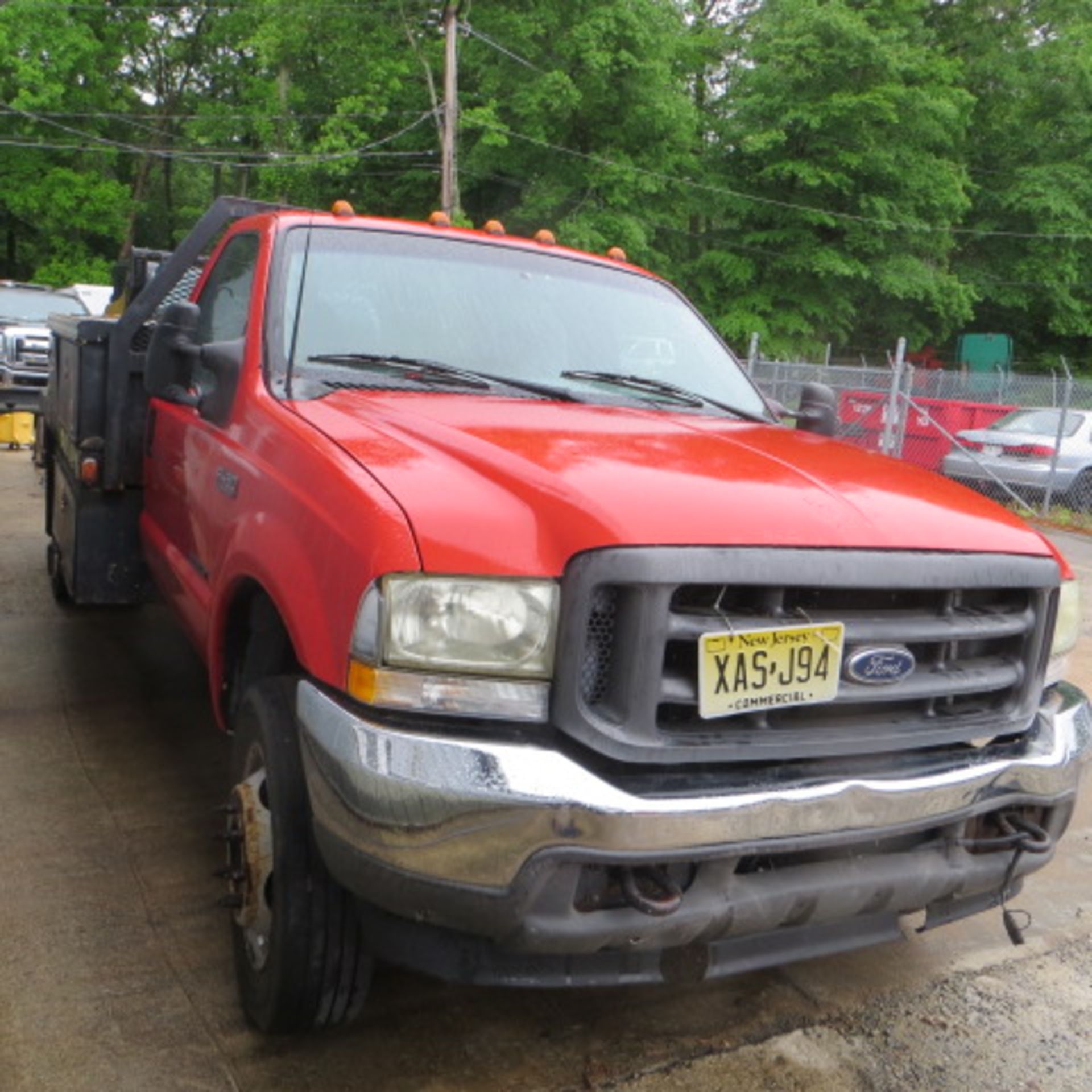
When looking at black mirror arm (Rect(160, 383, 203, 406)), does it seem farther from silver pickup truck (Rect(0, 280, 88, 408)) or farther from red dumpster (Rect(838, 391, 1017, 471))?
red dumpster (Rect(838, 391, 1017, 471))

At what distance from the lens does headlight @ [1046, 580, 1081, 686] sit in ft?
8.72

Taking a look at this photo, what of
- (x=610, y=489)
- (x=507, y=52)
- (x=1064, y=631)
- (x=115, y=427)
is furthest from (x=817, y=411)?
(x=507, y=52)

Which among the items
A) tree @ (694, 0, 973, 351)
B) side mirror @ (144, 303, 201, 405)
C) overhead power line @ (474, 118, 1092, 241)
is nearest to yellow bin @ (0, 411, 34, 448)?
side mirror @ (144, 303, 201, 405)

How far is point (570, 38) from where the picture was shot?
26.2 m

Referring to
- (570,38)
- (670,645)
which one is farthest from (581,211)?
(670,645)

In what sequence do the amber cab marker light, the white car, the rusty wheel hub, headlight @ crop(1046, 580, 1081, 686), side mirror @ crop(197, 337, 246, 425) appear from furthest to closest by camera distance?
the white car → the amber cab marker light → side mirror @ crop(197, 337, 246, 425) → headlight @ crop(1046, 580, 1081, 686) → the rusty wheel hub

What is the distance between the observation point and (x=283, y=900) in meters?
2.29

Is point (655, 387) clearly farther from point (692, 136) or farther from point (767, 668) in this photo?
point (692, 136)

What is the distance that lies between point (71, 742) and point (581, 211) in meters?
24.8

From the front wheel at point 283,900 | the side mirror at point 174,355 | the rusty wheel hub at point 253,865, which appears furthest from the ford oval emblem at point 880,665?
the side mirror at point 174,355

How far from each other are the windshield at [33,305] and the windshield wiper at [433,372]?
14.3 metres

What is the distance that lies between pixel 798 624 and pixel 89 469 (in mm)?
3199

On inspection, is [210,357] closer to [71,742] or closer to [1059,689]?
[71,742]

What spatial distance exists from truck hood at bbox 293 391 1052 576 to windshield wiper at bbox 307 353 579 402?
A: 0.58 ft
